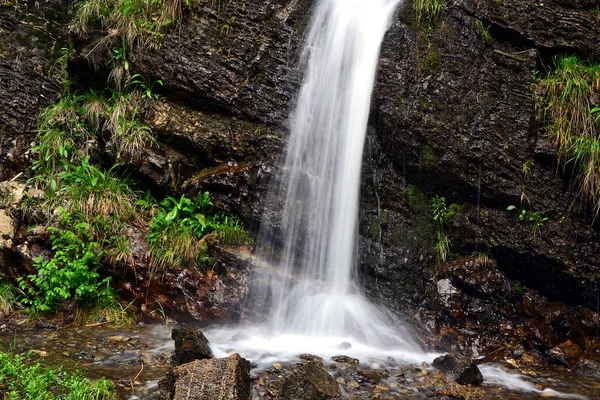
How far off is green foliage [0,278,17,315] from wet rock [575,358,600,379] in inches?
252

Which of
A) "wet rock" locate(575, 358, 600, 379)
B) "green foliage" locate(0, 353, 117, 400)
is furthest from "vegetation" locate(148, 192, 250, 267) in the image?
"wet rock" locate(575, 358, 600, 379)

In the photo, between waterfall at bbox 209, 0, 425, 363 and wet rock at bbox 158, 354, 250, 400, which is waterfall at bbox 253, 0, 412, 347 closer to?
waterfall at bbox 209, 0, 425, 363

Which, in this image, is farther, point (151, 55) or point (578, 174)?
point (151, 55)

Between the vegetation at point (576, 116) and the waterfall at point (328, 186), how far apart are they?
2.26 meters

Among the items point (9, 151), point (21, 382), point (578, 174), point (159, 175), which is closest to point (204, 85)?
point (159, 175)

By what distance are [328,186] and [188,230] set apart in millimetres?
1945

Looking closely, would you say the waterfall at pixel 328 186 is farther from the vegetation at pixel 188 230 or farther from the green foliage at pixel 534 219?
the green foliage at pixel 534 219

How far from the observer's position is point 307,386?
4.10m

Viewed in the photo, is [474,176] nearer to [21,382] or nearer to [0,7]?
[21,382]

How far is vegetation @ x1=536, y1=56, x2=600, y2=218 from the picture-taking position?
5.93m

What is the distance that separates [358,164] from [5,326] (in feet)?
15.3

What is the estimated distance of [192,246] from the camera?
646cm

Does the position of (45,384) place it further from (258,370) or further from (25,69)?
(25,69)

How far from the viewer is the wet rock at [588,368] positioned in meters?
5.18
